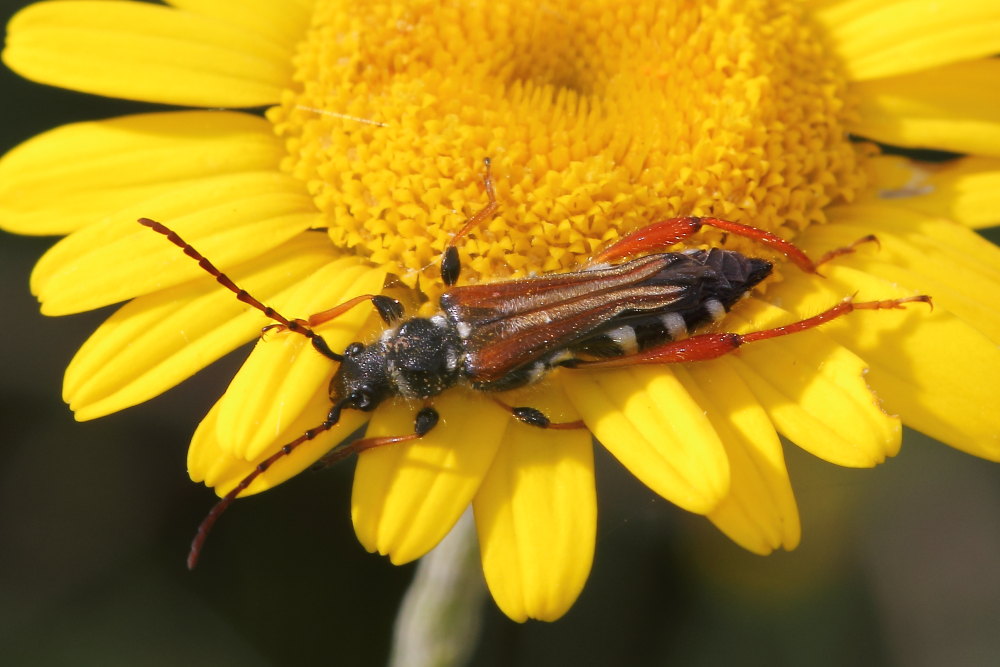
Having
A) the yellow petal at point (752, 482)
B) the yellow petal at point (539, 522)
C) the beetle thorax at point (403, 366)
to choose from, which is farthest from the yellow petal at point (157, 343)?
the yellow petal at point (752, 482)

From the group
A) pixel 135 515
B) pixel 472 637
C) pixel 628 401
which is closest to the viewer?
pixel 628 401

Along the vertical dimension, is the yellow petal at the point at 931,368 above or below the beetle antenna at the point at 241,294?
below

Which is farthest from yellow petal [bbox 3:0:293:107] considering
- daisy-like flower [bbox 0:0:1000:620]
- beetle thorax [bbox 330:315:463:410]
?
beetle thorax [bbox 330:315:463:410]

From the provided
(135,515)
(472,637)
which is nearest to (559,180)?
(472,637)

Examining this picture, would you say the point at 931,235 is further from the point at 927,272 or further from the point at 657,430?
the point at 657,430

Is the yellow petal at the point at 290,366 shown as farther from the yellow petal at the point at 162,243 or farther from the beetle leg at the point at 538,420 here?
the beetle leg at the point at 538,420

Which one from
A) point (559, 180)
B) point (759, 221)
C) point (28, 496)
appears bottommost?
point (28, 496)

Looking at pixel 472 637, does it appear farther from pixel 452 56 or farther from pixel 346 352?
pixel 452 56

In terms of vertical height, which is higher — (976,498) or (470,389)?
(470,389)
